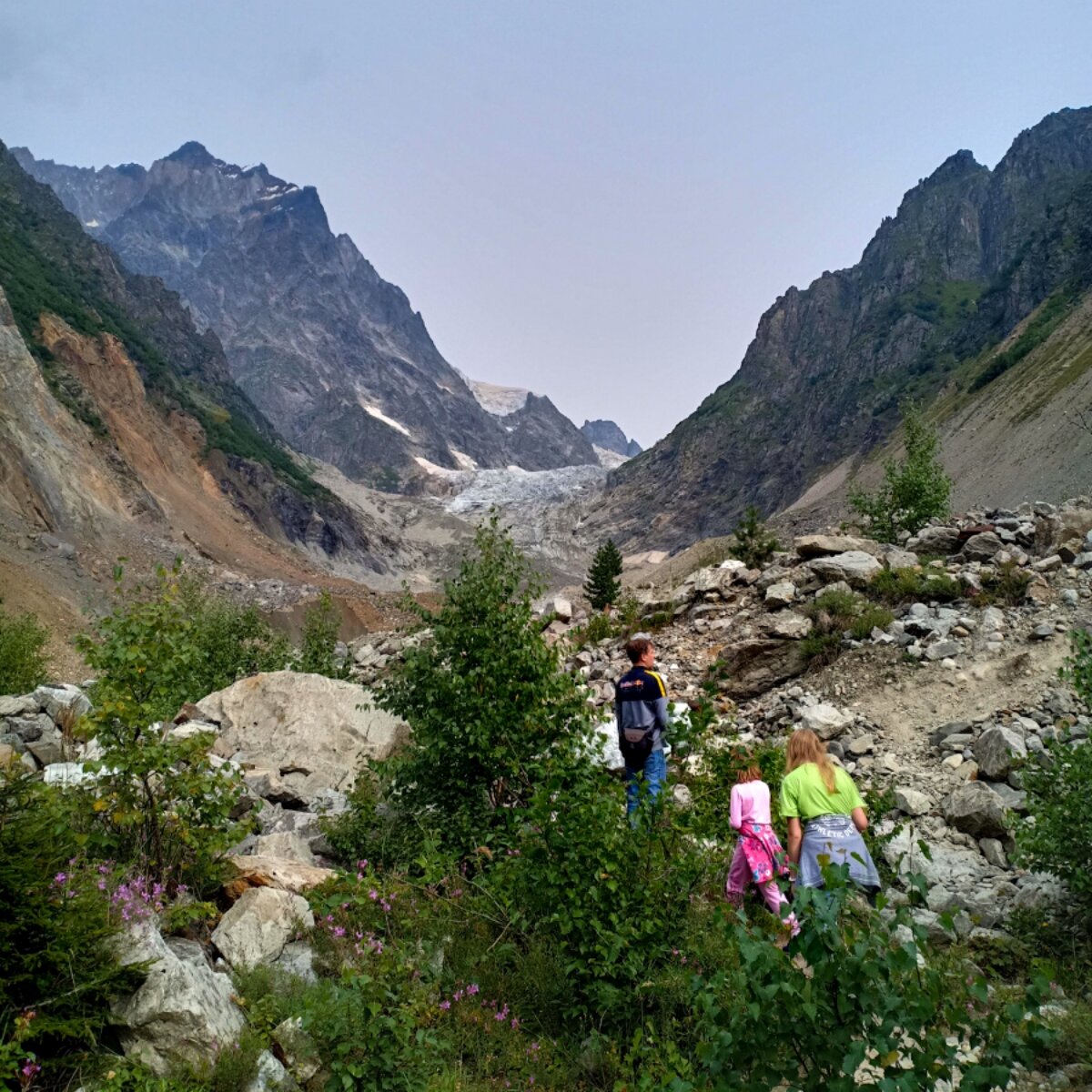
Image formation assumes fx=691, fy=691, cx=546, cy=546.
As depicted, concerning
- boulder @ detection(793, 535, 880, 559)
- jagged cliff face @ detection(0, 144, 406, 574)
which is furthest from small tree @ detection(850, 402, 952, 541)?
jagged cliff face @ detection(0, 144, 406, 574)

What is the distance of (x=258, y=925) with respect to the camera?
465cm

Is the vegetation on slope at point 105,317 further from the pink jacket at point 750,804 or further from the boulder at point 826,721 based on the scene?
the pink jacket at point 750,804

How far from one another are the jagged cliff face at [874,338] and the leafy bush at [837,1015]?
94.8 meters

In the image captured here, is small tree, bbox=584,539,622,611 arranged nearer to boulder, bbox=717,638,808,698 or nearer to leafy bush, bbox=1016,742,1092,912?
boulder, bbox=717,638,808,698

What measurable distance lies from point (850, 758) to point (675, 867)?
5032mm

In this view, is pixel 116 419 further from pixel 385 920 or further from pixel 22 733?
pixel 385 920

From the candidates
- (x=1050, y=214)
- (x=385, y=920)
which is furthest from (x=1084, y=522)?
(x=1050, y=214)

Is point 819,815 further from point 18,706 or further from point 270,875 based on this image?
point 18,706

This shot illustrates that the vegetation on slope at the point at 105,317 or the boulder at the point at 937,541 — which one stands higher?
the vegetation on slope at the point at 105,317

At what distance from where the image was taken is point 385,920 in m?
4.98

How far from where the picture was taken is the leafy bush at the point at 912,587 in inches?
431

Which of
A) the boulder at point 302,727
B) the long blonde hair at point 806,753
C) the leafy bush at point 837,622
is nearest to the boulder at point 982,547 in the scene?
the leafy bush at point 837,622

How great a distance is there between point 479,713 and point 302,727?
5.89 metres

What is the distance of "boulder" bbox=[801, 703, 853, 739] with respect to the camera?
8.58m
